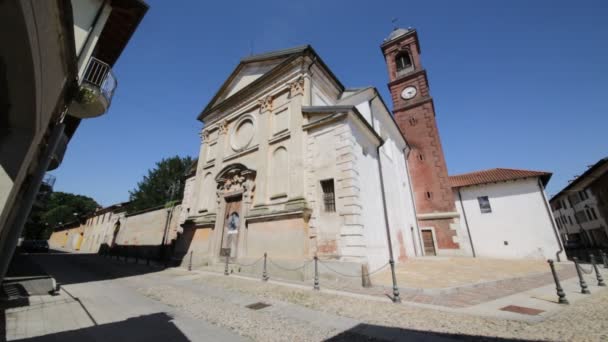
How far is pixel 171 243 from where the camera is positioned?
53.7 feet

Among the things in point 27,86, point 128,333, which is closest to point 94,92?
point 27,86

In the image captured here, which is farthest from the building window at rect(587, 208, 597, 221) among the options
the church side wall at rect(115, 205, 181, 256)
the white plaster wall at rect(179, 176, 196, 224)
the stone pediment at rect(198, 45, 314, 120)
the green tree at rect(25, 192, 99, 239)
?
the green tree at rect(25, 192, 99, 239)

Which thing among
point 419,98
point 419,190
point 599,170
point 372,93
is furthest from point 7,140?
point 599,170

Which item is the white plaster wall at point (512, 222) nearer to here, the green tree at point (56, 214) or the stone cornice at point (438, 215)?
the stone cornice at point (438, 215)

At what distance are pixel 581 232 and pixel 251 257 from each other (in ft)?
133

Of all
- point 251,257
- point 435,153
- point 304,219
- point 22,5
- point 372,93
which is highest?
point 372,93

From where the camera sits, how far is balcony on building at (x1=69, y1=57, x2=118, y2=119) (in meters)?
5.84

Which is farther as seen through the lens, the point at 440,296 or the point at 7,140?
the point at 440,296

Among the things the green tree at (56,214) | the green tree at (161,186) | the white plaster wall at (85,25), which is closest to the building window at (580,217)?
the white plaster wall at (85,25)

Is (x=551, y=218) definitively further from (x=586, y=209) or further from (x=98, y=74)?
(x=98, y=74)

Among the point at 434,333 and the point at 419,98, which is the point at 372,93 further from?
the point at 434,333

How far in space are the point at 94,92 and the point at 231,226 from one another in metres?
8.60

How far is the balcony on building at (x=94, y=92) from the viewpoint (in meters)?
5.84

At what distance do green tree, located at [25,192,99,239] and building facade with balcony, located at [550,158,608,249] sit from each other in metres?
68.5
